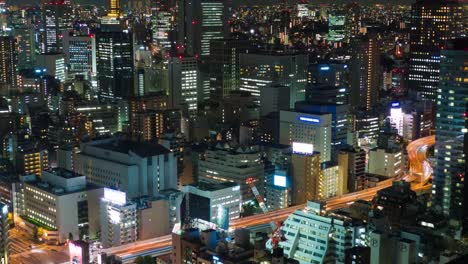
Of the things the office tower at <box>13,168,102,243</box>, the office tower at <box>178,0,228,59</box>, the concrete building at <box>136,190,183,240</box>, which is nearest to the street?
the office tower at <box>13,168,102,243</box>

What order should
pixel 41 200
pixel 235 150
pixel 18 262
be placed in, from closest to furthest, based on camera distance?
pixel 18 262 < pixel 41 200 < pixel 235 150

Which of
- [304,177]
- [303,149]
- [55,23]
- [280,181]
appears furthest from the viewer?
[55,23]

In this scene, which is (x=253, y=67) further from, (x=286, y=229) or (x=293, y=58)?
(x=286, y=229)

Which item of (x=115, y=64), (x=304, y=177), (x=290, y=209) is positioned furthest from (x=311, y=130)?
(x=115, y=64)

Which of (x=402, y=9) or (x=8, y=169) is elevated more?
(x=402, y=9)

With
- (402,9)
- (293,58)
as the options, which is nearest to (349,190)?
(293,58)

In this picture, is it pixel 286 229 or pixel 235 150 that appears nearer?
pixel 286 229

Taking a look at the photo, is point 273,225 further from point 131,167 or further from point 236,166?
point 131,167
